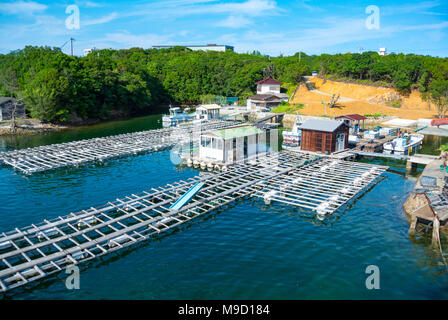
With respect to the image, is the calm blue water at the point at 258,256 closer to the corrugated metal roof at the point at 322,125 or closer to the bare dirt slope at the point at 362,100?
the corrugated metal roof at the point at 322,125

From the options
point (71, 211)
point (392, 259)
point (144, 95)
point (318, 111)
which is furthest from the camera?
point (144, 95)

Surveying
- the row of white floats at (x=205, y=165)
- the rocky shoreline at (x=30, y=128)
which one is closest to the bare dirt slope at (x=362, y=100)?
the row of white floats at (x=205, y=165)

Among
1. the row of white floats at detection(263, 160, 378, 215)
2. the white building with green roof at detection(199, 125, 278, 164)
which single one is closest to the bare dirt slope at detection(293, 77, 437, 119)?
the white building with green roof at detection(199, 125, 278, 164)

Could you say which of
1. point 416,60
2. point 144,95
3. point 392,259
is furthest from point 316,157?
point 416,60

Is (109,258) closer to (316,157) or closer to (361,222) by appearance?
(361,222)

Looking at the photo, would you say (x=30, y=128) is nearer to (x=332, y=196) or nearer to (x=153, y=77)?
(x=153, y=77)

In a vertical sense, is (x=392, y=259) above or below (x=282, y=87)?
below
